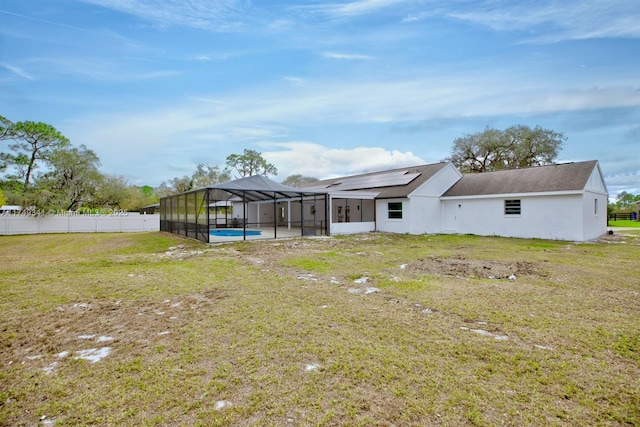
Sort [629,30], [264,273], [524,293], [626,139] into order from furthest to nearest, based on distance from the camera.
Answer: [626,139]
[629,30]
[264,273]
[524,293]

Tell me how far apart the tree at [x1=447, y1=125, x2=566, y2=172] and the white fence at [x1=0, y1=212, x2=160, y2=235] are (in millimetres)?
29284

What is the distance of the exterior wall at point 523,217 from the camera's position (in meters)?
12.6

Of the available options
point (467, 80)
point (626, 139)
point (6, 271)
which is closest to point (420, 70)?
point (467, 80)

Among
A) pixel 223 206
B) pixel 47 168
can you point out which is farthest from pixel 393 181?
pixel 47 168

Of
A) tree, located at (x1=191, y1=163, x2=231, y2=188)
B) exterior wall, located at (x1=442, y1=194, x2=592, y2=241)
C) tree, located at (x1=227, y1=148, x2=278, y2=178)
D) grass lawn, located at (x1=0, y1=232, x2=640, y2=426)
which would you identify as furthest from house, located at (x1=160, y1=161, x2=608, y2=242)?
tree, located at (x1=191, y1=163, x2=231, y2=188)

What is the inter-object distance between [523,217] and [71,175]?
106ft

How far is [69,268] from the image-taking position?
7.34 m

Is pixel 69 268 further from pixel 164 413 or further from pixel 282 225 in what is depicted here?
pixel 282 225

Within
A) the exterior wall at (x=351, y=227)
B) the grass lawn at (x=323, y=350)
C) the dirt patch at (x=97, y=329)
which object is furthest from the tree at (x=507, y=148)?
the dirt patch at (x=97, y=329)

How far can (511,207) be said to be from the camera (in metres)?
14.3

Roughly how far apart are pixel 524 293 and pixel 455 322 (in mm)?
2054

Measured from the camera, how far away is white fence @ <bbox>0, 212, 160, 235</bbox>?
61.0ft

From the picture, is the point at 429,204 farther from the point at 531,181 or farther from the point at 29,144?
the point at 29,144

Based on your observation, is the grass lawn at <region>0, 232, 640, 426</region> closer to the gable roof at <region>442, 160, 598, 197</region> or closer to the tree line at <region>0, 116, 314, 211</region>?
the gable roof at <region>442, 160, 598, 197</region>
